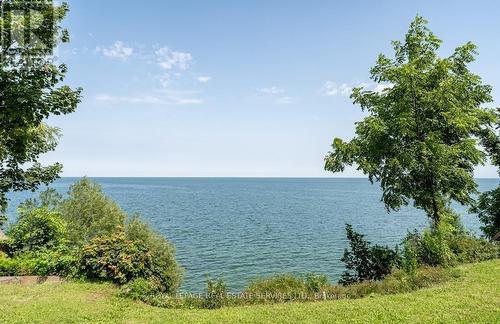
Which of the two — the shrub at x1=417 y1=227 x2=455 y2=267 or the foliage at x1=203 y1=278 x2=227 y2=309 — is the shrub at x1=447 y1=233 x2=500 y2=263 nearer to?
the shrub at x1=417 y1=227 x2=455 y2=267

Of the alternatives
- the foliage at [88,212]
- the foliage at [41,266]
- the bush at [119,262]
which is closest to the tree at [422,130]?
the bush at [119,262]

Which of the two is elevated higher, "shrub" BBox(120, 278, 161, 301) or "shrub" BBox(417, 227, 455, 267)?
"shrub" BBox(417, 227, 455, 267)

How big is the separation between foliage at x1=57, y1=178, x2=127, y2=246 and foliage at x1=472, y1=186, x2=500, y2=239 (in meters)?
35.1

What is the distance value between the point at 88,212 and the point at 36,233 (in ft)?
52.7

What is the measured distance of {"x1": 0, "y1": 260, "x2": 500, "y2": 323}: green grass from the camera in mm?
14055

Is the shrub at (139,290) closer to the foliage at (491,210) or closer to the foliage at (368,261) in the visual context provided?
the foliage at (368,261)

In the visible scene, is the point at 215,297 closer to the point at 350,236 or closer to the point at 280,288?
the point at 280,288

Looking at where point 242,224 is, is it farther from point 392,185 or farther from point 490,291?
point 490,291

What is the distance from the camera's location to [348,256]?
24922 mm

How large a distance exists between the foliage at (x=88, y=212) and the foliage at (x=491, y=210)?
35.1 metres

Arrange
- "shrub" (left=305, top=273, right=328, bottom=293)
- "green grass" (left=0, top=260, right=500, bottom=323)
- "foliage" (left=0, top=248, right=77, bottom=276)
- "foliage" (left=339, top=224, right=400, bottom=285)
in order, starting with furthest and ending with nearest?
"foliage" (left=339, top=224, right=400, bottom=285) < "foliage" (left=0, top=248, right=77, bottom=276) < "shrub" (left=305, top=273, right=328, bottom=293) < "green grass" (left=0, top=260, right=500, bottom=323)

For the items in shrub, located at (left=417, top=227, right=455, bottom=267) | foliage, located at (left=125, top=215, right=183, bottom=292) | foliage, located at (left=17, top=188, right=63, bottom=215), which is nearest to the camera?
shrub, located at (left=417, top=227, right=455, bottom=267)

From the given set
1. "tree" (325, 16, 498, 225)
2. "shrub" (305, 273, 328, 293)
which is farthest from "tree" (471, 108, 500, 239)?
"shrub" (305, 273, 328, 293)

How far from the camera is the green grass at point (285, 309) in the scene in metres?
14.1
